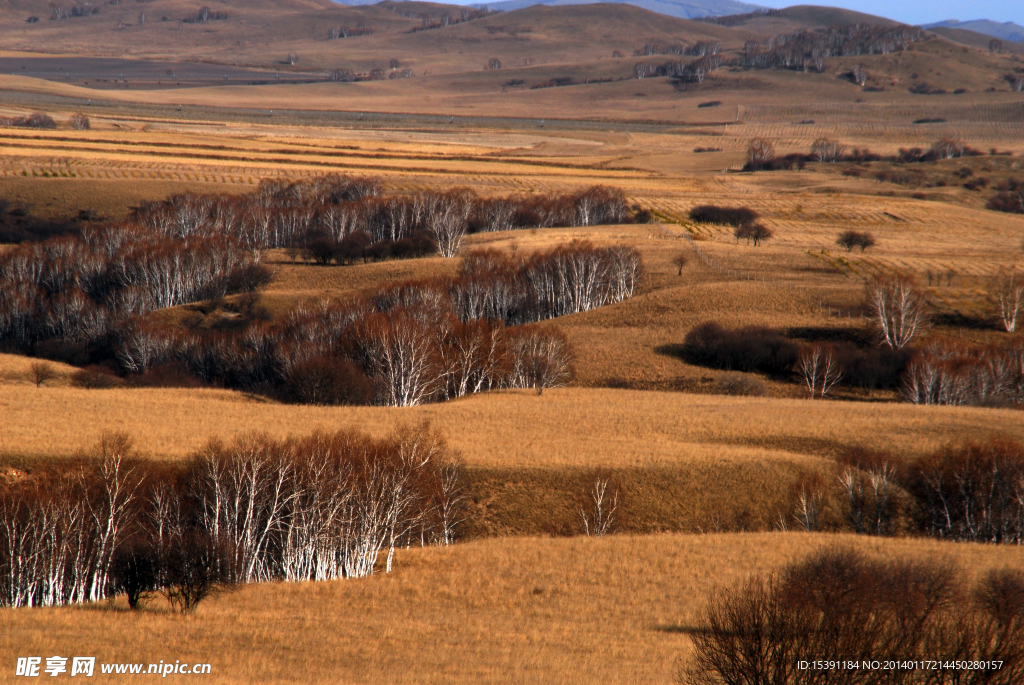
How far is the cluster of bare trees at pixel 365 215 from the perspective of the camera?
122 m

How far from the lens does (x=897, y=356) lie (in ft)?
237

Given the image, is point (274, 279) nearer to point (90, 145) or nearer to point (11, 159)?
point (11, 159)

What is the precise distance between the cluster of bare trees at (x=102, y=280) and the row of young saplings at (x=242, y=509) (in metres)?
53.0

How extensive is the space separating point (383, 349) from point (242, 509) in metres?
29.4

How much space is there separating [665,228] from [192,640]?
111m

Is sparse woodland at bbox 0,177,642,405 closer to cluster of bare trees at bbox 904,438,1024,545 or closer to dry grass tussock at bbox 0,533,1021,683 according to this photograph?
cluster of bare trees at bbox 904,438,1024,545

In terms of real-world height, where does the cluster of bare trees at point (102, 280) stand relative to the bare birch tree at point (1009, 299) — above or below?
below

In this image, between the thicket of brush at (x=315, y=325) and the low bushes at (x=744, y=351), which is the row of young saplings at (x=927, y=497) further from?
the low bushes at (x=744, y=351)

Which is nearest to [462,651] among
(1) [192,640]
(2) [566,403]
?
(1) [192,640]

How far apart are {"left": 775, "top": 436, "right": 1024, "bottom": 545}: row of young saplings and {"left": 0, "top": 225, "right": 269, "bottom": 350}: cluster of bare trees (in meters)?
70.6

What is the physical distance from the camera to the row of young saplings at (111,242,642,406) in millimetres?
68125

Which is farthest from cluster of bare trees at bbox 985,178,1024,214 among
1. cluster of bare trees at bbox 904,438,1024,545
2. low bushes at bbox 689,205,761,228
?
cluster of bare trees at bbox 904,438,1024,545

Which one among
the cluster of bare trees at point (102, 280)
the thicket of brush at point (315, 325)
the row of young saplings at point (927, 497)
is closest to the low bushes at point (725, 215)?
the thicket of brush at point (315, 325)

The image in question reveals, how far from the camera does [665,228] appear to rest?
415 ft
